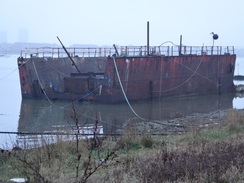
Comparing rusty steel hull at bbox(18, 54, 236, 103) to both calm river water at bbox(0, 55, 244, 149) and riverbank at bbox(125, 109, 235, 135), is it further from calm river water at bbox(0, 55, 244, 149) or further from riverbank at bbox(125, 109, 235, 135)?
riverbank at bbox(125, 109, 235, 135)

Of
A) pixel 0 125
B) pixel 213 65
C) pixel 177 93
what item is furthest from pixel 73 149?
pixel 213 65

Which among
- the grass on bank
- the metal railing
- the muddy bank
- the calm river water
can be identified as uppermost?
the metal railing

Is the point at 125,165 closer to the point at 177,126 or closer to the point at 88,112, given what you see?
the point at 177,126

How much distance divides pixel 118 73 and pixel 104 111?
3305 millimetres

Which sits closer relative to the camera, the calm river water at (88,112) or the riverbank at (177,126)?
the riverbank at (177,126)

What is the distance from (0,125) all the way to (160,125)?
25.6 feet

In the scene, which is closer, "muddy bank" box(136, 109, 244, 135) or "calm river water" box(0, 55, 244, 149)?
"muddy bank" box(136, 109, 244, 135)

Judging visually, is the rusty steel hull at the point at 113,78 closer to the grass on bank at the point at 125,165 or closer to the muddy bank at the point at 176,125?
the muddy bank at the point at 176,125

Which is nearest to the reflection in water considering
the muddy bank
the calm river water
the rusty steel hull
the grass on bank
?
the calm river water

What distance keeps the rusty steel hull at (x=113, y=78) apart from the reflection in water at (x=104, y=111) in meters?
0.77

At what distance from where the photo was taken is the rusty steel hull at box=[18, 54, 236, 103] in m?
29.6

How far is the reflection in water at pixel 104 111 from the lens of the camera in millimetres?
22094

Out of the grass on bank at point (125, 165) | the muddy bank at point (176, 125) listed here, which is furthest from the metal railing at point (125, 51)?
the grass on bank at point (125, 165)

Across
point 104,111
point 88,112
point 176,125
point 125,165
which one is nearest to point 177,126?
point 176,125
